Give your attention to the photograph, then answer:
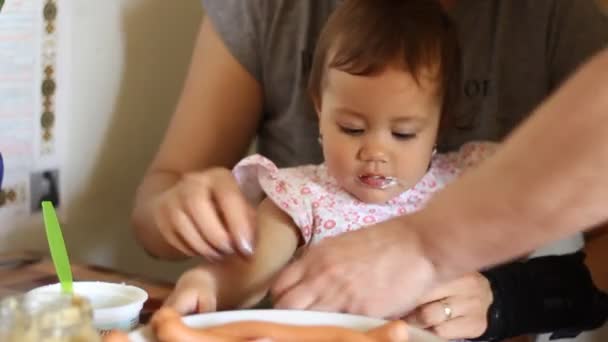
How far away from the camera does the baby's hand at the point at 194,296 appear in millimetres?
844

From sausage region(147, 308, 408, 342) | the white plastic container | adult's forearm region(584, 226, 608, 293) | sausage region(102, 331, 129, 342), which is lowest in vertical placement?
adult's forearm region(584, 226, 608, 293)

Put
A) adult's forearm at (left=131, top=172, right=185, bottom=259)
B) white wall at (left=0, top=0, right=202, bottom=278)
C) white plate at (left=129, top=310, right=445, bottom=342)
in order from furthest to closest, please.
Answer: white wall at (left=0, top=0, right=202, bottom=278), adult's forearm at (left=131, top=172, right=185, bottom=259), white plate at (left=129, top=310, right=445, bottom=342)

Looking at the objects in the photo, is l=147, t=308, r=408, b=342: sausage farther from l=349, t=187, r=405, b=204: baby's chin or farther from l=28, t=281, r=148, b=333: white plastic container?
l=349, t=187, r=405, b=204: baby's chin

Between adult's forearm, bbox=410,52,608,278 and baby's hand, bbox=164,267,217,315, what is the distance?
0.76 feet

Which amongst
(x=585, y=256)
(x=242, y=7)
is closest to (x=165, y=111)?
(x=242, y=7)

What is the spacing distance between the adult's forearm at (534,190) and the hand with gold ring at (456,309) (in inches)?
5.3

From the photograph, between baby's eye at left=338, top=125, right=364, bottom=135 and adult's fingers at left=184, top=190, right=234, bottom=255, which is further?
baby's eye at left=338, top=125, right=364, bottom=135

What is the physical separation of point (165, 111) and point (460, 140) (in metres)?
0.51

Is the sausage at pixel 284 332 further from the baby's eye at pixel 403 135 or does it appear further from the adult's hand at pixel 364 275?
the baby's eye at pixel 403 135

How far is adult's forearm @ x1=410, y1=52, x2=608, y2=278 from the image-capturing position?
0.67 metres

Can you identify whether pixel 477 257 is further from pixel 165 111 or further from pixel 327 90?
pixel 165 111

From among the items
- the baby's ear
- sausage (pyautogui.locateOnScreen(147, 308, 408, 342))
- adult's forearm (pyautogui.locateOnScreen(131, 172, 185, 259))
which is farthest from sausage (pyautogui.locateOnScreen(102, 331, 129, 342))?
the baby's ear

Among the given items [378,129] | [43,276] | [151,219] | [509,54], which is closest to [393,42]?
[378,129]

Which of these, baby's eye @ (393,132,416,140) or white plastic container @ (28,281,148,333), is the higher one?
baby's eye @ (393,132,416,140)
